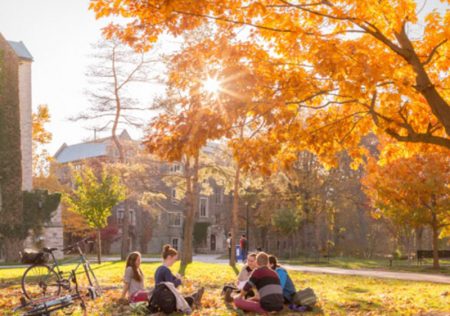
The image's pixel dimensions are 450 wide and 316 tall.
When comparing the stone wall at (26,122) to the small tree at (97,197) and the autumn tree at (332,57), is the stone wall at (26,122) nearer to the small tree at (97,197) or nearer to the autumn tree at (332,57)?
the small tree at (97,197)

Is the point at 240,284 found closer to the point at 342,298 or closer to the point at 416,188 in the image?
the point at 342,298

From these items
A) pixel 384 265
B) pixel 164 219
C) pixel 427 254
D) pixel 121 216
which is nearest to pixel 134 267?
pixel 427 254

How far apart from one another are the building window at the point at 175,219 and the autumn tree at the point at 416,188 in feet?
125

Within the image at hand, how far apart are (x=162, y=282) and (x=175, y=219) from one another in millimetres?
56447

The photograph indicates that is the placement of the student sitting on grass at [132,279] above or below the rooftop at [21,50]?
below

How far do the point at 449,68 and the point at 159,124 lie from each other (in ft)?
21.0

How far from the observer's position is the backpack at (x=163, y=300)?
11.2 m

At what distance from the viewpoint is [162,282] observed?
37.6ft

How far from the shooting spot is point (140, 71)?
35562 millimetres

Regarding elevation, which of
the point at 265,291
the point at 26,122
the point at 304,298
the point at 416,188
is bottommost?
the point at 304,298

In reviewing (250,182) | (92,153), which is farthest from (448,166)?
(92,153)

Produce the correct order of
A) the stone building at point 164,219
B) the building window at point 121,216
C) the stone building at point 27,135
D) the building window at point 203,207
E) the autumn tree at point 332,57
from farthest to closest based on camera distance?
the building window at point 203,207
the building window at point 121,216
the stone building at point 164,219
the stone building at point 27,135
the autumn tree at point 332,57

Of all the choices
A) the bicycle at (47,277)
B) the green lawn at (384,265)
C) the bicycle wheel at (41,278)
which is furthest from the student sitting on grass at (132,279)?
the green lawn at (384,265)

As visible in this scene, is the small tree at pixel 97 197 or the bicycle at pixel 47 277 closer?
the bicycle at pixel 47 277
